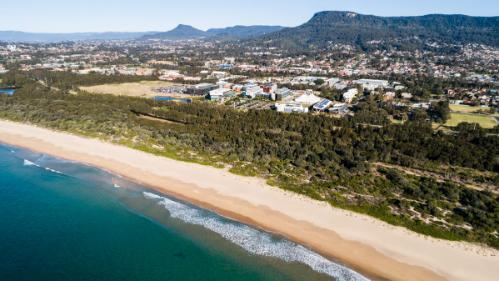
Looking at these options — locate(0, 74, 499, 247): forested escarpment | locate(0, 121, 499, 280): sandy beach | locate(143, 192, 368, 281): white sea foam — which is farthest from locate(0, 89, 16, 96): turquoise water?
locate(143, 192, 368, 281): white sea foam

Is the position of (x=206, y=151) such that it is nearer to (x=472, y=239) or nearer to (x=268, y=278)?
(x=268, y=278)

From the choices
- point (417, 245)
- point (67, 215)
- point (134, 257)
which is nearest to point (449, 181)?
point (417, 245)

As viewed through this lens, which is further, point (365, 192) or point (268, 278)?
point (365, 192)

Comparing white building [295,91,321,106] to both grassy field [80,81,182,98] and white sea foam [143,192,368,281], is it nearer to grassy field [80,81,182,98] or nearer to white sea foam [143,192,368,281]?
grassy field [80,81,182,98]

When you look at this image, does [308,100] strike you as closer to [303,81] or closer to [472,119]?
[472,119]

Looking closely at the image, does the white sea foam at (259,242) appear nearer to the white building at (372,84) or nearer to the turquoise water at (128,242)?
the turquoise water at (128,242)
